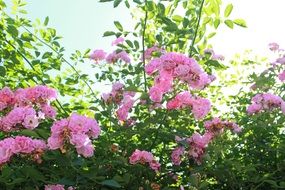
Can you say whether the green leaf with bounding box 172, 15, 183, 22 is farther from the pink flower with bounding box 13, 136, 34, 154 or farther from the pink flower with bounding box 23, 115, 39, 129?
the pink flower with bounding box 13, 136, 34, 154

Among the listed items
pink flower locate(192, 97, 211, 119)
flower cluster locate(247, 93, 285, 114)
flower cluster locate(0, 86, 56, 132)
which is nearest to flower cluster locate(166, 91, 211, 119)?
pink flower locate(192, 97, 211, 119)

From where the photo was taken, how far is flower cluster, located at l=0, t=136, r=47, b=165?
2.28 m

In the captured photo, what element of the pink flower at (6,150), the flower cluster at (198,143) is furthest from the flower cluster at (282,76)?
the pink flower at (6,150)

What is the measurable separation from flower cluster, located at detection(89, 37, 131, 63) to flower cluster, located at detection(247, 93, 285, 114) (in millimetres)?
1278

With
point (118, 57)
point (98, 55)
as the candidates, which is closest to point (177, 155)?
point (118, 57)

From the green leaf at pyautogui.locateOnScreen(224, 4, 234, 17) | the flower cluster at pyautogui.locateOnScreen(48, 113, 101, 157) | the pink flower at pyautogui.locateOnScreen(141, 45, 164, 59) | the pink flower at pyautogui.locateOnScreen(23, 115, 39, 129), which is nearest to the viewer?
the flower cluster at pyautogui.locateOnScreen(48, 113, 101, 157)

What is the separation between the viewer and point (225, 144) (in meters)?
3.28

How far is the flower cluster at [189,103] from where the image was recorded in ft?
9.20

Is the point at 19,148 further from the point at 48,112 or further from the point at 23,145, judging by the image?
the point at 48,112

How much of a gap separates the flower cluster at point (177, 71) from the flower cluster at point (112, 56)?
143 centimetres

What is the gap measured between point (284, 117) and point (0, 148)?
2.15 meters

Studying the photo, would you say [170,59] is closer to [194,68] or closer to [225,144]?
[194,68]

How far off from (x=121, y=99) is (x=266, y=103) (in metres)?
1.17

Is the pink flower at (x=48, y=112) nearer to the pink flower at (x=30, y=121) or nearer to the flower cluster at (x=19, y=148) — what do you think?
the pink flower at (x=30, y=121)
